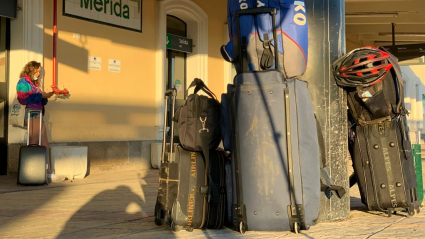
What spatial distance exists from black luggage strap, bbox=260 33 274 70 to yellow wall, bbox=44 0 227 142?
20.8ft

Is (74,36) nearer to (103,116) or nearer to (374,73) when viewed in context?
(103,116)

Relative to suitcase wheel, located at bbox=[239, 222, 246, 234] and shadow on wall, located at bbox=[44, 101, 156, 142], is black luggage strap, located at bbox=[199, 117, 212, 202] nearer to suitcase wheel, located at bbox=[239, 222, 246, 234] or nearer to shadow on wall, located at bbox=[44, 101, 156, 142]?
suitcase wheel, located at bbox=[239, 222, 246, 234]

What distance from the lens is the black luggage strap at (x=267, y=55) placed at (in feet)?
16.0

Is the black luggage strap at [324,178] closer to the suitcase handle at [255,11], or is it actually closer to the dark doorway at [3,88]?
the suitcase handle at [255,11]

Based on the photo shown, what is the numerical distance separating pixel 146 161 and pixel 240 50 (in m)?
8.07

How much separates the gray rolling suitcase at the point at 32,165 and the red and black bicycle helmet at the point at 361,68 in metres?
4.86

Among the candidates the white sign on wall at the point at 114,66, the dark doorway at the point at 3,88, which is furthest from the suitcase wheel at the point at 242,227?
the white sign on wall at the point at 114,66

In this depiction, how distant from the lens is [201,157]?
511cm

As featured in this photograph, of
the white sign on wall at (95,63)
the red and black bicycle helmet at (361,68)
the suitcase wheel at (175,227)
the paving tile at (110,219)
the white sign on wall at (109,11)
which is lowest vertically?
the paving tile at (110,219)

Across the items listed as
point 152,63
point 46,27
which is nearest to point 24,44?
point 46,27

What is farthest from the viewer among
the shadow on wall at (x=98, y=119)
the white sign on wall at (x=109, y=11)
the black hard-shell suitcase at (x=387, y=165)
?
the white sign on wall at (x=109, y=11)

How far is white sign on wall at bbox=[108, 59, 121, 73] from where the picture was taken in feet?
40.0

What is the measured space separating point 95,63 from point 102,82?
0.36 meters

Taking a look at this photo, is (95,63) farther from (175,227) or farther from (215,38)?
(175,227)
